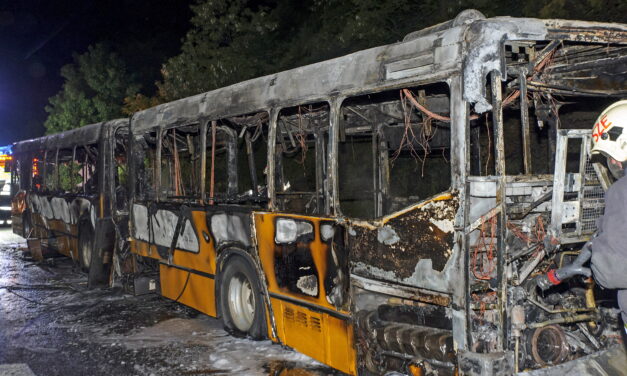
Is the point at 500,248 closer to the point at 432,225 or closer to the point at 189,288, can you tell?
the point at 432,225

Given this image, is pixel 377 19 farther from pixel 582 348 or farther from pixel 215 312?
pixel 582 348

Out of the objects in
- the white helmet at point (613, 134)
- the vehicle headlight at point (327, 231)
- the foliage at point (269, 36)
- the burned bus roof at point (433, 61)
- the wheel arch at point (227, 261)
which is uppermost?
the foliage at point (269, 36)

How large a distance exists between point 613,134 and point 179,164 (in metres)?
6.41

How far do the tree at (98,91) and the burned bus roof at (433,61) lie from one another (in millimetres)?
24430

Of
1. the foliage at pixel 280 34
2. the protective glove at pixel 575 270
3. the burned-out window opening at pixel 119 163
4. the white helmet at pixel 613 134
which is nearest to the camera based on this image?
the white helmet at pixel 613 134

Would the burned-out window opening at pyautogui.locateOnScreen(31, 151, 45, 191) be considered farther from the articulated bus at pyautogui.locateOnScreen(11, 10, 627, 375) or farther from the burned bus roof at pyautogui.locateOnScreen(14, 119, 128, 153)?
the articulated bus at pyautogui.locateOnScreen(11, 10, 627, 375)

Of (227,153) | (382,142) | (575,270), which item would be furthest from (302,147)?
(575,270)

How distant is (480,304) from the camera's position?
419 centimetres

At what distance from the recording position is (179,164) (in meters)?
8.64

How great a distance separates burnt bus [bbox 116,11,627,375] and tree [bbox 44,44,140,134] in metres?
23.5

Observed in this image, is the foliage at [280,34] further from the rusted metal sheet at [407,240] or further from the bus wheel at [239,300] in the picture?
the rusted metal sheet at [407,240]

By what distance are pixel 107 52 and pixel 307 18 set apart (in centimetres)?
1496

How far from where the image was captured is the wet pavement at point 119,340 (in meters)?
6.03

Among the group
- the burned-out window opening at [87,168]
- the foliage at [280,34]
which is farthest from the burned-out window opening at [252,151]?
the foliage at [280,34]
